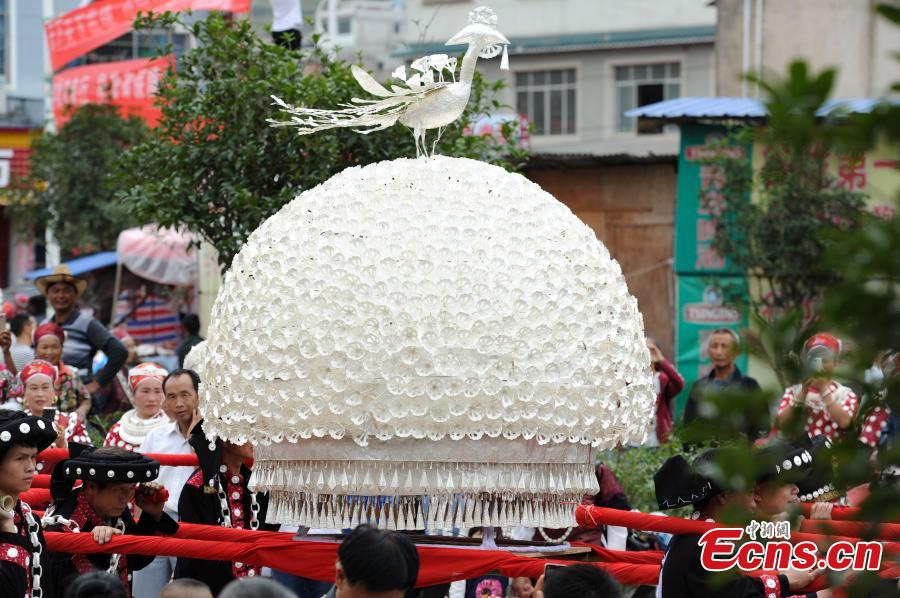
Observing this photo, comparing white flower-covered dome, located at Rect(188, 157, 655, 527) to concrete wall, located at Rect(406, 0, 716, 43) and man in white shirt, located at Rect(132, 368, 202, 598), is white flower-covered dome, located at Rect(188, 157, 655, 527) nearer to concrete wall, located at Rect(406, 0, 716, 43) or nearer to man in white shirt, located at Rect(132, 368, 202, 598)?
man in white shirt, located at Rect(132, 368, 202, 598)

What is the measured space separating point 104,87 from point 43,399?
15.7 m

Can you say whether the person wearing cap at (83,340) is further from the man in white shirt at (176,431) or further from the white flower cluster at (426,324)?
the white flower cluster at (426,324)

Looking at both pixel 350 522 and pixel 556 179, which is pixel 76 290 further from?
pixel 556 179

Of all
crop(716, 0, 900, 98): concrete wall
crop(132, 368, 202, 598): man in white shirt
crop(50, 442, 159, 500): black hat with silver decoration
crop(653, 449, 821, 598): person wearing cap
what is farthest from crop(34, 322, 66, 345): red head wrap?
crop(716, 0, 900, 98): concrete wall

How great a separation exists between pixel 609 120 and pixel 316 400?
22649 millimetres

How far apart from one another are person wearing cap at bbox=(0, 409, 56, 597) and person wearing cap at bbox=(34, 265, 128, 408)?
537 cm

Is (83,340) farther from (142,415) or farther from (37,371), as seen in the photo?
(142,415)

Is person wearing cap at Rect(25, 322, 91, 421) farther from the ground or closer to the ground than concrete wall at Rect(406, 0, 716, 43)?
closer to the ground

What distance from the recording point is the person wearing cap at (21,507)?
16.1ft

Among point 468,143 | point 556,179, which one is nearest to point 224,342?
point 468,143

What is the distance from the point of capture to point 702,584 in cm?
506

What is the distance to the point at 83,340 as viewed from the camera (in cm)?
1070

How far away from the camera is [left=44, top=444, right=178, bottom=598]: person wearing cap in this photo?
18.3 ft

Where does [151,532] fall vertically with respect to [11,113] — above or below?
below
